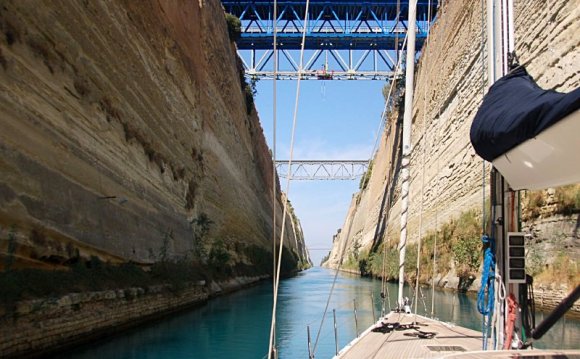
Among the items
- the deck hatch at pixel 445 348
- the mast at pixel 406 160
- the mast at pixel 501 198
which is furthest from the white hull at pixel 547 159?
the mast at pixel 406 160

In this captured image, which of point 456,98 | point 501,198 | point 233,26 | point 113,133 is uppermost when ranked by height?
point 233,26

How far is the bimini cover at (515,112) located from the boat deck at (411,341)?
2.06m

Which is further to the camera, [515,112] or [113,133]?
[113,133]

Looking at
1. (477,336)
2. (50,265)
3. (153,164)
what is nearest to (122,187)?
(153,164)

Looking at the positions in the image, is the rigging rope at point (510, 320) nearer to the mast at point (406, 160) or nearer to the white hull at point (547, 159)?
the white hull at point (547, 159)

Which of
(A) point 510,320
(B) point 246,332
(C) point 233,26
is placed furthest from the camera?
(C) point 233,26

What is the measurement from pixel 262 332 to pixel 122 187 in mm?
4976

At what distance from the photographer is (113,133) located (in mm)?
13617

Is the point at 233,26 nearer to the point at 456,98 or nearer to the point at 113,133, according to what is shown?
the point at 456,98

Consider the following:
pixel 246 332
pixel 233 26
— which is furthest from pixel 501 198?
pixel 233 26

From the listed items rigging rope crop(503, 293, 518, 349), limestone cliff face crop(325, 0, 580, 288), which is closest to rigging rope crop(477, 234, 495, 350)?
rigging rope crop(503, 293, 518, 349)

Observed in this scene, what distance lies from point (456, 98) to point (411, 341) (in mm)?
21033

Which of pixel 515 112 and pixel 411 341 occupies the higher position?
pixel 515 112

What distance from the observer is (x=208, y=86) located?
25281 mm
